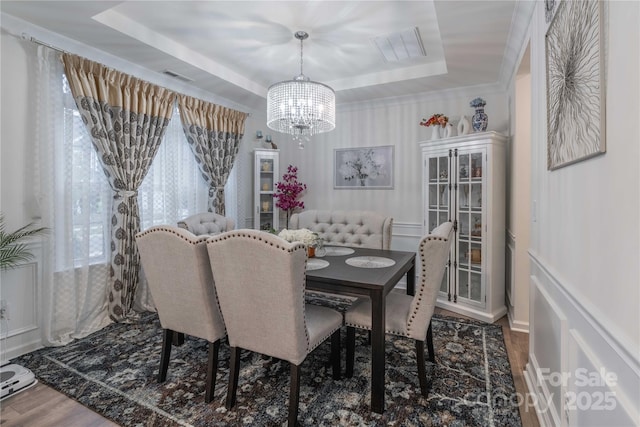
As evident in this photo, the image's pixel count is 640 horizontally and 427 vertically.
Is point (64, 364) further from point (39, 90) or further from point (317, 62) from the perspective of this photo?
point (317, 62)

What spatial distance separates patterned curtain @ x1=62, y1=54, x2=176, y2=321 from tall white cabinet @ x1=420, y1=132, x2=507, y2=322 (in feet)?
9.48

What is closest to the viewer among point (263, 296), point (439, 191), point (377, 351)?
point (263, 296)

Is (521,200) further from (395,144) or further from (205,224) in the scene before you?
(205,224)

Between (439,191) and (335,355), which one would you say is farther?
(439,191)

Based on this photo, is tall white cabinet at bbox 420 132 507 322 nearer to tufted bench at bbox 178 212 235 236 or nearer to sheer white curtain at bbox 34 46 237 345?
tufted bench at bbox 178 212 235 236

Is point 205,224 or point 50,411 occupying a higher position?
point 205,224

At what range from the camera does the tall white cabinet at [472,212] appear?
3139 millimetres

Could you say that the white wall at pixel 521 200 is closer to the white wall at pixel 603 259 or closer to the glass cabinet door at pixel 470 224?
the glass cabinet door at pixel 470 224

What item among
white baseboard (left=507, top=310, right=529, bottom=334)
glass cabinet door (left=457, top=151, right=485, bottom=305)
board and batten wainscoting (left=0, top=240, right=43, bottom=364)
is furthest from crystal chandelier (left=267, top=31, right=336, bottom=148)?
white baseboard (left=507, top=310, right=529, bottom=334)

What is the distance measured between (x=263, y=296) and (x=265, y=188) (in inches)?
124

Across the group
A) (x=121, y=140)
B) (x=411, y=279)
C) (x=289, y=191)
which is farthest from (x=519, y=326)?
(x=121, y=140)

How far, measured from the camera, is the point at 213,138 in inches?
157

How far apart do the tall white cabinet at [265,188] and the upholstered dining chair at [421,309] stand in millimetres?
2691

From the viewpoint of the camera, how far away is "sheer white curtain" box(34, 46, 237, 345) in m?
2.57
